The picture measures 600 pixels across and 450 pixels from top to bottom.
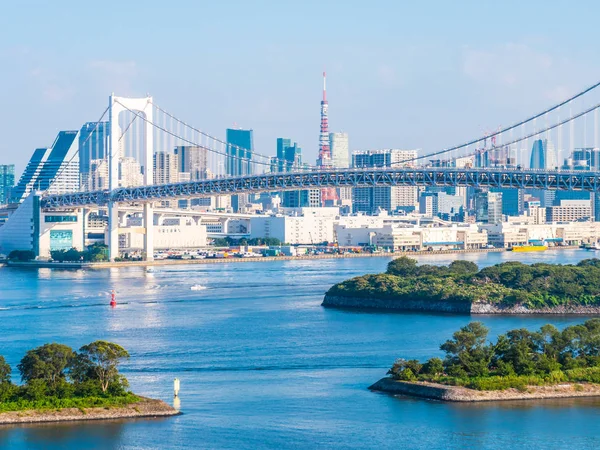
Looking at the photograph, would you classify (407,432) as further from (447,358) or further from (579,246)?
(579,246)

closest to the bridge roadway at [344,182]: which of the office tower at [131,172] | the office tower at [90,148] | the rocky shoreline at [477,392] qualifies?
the rocky shoreline at [477,392]

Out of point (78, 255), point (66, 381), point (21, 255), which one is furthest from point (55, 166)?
point (66, 381)

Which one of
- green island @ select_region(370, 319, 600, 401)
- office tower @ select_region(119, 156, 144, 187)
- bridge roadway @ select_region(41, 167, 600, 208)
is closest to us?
green island @ select_region(370, 319, 600, 401)

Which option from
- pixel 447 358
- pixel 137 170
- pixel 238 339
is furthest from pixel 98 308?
pixel 137 170

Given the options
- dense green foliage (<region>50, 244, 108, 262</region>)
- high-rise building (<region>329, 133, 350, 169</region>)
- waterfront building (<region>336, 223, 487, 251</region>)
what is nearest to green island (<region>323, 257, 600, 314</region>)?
dense green foliage (<region>50, 244, 108, 262</region>)

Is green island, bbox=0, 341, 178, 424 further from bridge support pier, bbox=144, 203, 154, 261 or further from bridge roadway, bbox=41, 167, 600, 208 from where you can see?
bridge support pier, bbox=144, 203, 154, 261

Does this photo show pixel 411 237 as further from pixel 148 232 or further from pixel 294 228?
pixel 148 232
